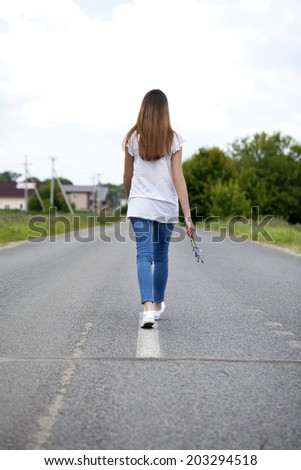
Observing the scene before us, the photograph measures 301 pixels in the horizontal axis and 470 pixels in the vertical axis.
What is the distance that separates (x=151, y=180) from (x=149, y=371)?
2.03 m

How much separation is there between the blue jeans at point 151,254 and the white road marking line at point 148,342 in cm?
25

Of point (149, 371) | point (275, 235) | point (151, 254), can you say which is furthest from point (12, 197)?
point (149, 371)

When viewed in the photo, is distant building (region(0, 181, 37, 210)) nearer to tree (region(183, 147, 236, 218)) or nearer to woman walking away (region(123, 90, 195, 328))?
tree (region(183, 147, 236, 218))

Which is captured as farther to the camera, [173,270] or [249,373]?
[173,270]

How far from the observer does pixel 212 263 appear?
12.9m

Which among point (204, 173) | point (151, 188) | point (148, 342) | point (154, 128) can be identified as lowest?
point (148, 342)

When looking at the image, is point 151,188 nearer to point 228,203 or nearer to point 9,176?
point 228,203

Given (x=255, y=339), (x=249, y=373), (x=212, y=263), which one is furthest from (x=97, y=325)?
(x=212, y=263)

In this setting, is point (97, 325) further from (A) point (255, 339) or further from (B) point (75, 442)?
(B) point (75, 442)

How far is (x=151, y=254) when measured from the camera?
543 cm

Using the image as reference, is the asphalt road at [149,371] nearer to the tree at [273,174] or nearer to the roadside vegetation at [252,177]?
the roadside vegetation at [252,177]

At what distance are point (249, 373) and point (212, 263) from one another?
30.1 ft

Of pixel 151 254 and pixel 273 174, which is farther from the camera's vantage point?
pixel 273 174
